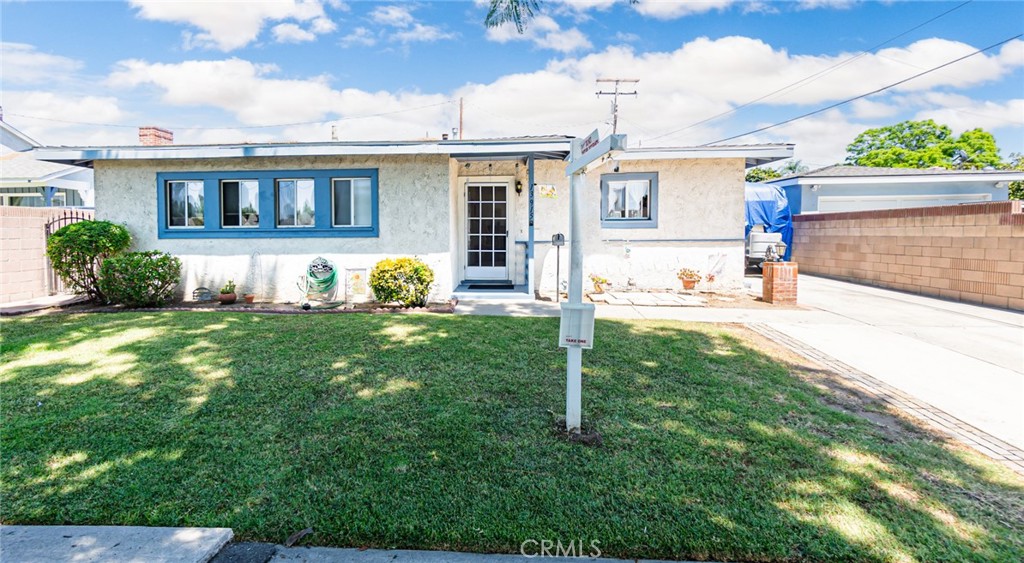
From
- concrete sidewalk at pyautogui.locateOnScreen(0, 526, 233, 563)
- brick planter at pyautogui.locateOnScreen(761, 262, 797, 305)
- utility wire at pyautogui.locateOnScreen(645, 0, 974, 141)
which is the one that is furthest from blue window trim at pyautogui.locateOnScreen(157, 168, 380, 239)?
utility wire at pyautogui.locateOnScreen(645, 0, 974, 141)

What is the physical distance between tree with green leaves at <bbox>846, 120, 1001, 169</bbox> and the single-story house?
36477 millimetres

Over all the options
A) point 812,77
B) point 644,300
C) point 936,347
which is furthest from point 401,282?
point 812,77

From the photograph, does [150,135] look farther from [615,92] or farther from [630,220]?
[615,92]

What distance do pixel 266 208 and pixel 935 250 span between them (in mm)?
13643

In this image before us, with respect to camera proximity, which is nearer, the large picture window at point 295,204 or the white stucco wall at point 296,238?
the white stucco wall at point 296,238

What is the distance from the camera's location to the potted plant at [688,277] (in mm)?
11492

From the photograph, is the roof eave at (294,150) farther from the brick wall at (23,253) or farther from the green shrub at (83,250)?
the green shrub at (83,250)

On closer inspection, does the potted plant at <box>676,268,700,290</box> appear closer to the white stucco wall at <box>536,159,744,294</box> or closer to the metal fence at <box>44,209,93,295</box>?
the white stucco wall at <box>536,159,744,294</box>

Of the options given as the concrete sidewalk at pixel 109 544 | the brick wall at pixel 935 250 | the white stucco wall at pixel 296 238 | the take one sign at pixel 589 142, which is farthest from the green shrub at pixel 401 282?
the brick wall at pixel 935 250

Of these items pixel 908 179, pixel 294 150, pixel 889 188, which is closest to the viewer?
pixel 294 150

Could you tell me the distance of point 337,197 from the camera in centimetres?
1012

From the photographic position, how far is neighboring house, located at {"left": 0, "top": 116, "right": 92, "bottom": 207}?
58.3 ft

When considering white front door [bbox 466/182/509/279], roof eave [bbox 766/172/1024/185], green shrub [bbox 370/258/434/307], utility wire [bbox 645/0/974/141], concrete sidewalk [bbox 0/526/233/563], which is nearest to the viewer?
concrete sidewalk [bbox 0/526/233/563]

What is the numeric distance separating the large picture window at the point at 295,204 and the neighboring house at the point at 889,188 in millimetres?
16892
